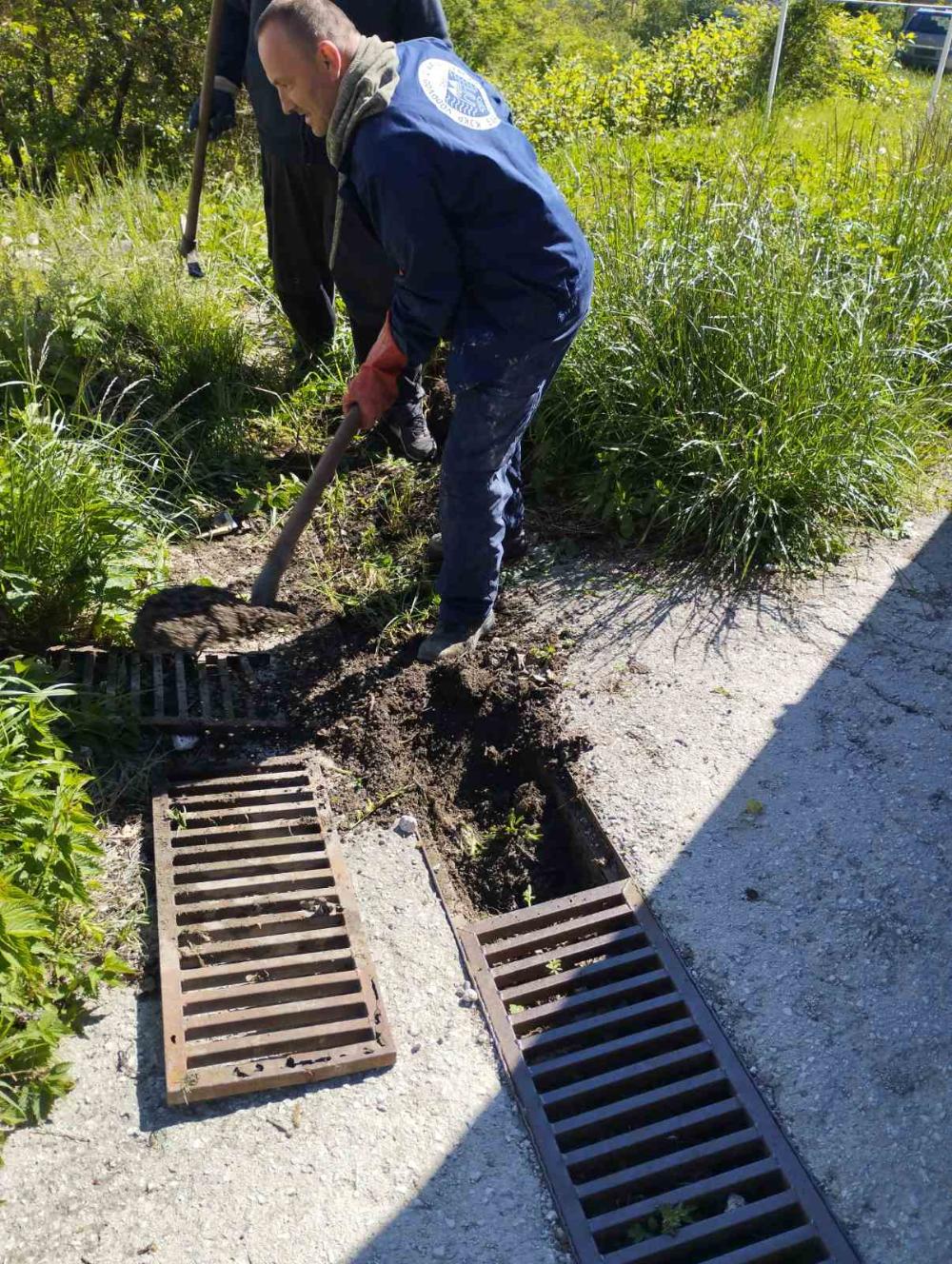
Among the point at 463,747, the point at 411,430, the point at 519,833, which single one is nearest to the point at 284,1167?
the point at 519,833

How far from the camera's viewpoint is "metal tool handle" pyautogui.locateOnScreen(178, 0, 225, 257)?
452 centimetres

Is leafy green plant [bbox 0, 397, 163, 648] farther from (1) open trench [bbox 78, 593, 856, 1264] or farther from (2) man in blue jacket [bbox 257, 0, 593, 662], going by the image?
(2) man in blue jacket [bbox 257, 0, 593, 662]

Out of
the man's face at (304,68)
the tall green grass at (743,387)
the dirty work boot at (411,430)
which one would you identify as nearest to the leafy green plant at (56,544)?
the dirty work boot at (411,430)

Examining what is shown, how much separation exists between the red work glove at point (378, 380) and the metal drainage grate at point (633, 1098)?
1.56 meters

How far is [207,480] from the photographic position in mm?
4582

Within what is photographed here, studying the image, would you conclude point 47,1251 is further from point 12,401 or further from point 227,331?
point 227,331

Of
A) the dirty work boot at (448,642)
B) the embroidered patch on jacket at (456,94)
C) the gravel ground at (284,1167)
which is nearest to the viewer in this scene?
the gravel ground at (284,1167)

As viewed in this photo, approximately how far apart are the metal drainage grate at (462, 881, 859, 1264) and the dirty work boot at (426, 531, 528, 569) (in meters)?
1.64

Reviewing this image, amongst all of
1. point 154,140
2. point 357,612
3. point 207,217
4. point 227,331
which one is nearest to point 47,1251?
point 357,612

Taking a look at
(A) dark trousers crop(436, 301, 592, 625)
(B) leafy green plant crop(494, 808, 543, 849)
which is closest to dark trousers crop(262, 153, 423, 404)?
(A) dark trousers crop(436, 301, 592, 625)

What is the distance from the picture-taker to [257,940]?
277 cm

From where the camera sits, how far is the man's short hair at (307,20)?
110 inches

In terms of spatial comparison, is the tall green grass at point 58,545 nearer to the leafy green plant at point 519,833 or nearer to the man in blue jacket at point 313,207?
the man in blue jacket at point 313,207

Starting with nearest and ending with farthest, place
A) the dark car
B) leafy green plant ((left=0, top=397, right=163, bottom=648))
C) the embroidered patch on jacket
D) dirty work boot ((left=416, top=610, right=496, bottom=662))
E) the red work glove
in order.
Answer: the embroidered patch on jacket
the red work glove
leafy green plant ((left=0, top=397, right=163, bottom=648))
dirty work boot ((left=416, top=610, right=496, bottom=662))
the dark car
